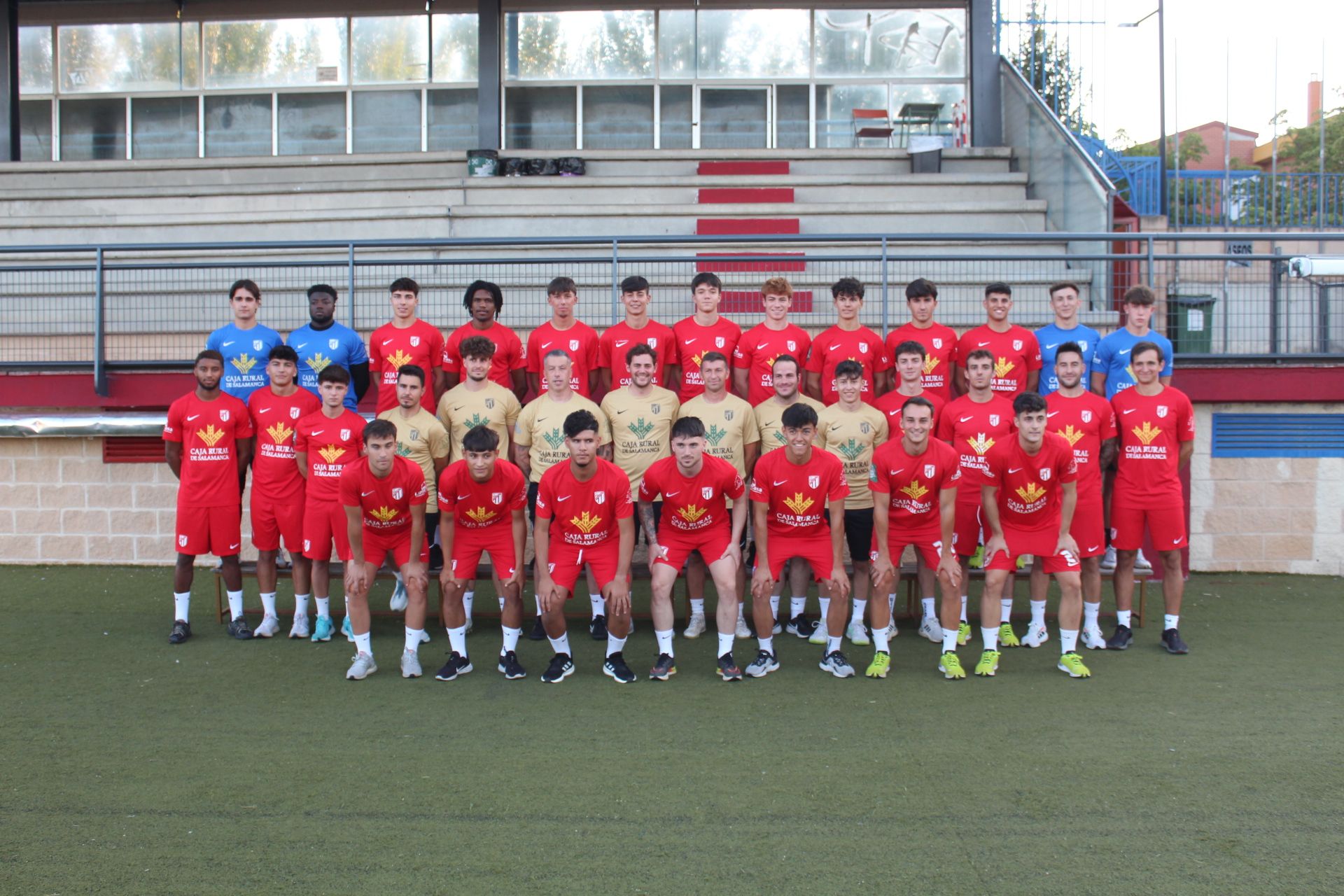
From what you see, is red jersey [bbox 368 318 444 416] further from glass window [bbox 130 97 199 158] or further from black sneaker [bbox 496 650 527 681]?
glass window [bbox 130 97 199 158]

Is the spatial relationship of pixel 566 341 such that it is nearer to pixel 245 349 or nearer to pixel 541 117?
pixel 245 349

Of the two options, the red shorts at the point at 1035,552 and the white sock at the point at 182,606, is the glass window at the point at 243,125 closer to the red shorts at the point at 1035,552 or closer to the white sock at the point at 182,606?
the white sock at the point at 182,606

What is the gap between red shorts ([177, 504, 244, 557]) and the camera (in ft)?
23.3

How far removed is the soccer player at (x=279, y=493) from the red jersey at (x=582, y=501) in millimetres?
1976

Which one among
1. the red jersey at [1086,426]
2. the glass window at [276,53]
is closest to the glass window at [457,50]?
the glass window at [276,53]

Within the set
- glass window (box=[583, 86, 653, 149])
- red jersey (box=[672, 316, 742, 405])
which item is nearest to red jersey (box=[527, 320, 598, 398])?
red jersey (box=[672, 316, 742, 405])

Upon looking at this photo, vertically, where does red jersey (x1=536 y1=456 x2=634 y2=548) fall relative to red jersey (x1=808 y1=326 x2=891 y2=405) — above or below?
below

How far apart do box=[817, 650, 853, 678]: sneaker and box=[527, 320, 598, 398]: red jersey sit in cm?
260

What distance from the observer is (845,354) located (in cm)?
741

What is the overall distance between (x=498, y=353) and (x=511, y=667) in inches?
99.1

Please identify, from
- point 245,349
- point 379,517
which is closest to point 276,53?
point 245,349

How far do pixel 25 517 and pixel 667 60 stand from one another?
9.77 m

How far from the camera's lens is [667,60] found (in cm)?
1476

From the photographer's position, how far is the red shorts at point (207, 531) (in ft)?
23.3
